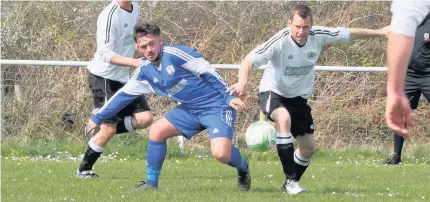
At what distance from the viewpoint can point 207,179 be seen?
10000 millimetres

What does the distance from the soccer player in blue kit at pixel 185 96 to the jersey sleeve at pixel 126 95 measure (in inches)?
1.9

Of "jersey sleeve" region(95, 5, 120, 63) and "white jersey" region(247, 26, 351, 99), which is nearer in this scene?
"white jersey" region(247, 26, 351, 99)

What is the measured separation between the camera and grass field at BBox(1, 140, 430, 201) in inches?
330

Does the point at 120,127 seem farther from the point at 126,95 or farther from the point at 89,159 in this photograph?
the point at 126,95

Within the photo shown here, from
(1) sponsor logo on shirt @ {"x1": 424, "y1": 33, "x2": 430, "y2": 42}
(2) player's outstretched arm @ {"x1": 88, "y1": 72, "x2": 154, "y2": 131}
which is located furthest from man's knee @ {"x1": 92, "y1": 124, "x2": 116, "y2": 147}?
Result: (1) sponsor logo on shirt @ {"x1": 424, "y1": 33, "x2": 430, "y2": 42}

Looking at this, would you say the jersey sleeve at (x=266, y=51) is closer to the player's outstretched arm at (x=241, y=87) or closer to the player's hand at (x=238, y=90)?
the player's outstretched arm at (x=241, y=87)

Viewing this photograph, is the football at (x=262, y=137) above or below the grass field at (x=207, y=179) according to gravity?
above

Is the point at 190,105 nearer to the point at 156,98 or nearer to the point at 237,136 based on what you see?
the point at 237,136

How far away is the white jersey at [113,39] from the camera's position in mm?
10250

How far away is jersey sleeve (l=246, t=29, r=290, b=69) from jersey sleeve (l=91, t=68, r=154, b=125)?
110 cm

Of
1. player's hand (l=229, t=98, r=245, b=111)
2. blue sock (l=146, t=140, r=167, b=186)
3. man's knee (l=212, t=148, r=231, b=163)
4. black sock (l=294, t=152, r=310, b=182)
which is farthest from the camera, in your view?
black sock (l=294, t=152, r=310, b=182)

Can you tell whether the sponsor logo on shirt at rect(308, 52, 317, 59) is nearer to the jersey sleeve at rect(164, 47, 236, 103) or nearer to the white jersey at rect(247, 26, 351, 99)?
the white jersey at rect(247, 26, 351, 99)

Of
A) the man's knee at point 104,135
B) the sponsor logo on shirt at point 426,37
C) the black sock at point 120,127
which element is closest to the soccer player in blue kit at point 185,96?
the man's knee at point 104,135

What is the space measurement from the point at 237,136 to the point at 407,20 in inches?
423
